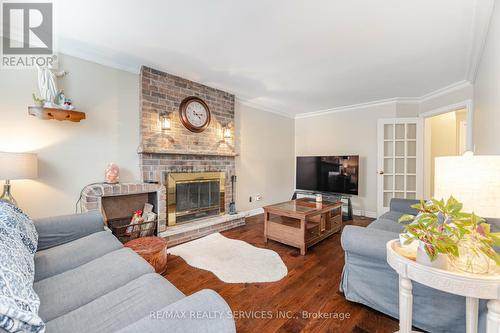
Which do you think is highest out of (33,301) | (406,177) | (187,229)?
(406,177)

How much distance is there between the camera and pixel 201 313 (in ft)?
2.72

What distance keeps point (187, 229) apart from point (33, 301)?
2.29 m

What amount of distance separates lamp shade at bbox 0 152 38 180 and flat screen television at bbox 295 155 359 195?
4.43 meters

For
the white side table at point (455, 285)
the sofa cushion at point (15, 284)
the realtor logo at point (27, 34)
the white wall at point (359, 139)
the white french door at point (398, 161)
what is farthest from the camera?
the white wall at point (359, 139)

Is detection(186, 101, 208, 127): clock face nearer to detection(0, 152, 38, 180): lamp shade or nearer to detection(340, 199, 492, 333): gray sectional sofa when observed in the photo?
detection(0, 152, 38, 180): lamp shade

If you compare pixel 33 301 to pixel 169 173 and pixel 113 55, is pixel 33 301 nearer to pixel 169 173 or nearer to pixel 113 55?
pixel 169 173

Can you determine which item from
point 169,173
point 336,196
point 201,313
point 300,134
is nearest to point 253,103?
point 300,134

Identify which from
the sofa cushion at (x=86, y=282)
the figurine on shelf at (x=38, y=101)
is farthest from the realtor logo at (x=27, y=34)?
the sofa cushion at (x=86, y=282)

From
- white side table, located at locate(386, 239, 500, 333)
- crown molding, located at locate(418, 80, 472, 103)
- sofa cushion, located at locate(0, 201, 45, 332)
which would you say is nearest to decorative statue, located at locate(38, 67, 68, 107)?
sofa cushion, located at locate(0, 201, 45, 332)

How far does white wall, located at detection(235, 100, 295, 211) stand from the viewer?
14.1 feet

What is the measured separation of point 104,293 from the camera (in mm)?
1207

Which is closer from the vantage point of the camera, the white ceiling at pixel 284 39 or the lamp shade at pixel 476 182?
the lamp shade at pixel 476 182

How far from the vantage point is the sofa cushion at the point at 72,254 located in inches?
55.7

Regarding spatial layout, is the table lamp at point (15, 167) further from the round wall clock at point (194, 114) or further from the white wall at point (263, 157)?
the white wall at point (263, 157)
